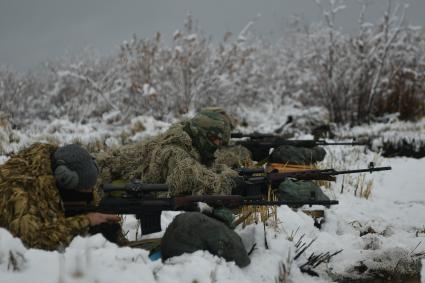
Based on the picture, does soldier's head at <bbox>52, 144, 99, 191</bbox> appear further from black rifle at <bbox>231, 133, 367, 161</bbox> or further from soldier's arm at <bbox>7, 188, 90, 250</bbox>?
black rifle at <bbox>231, 133, 367, 161</bbox>

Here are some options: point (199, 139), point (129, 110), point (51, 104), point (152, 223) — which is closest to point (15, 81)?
point (51, 104)

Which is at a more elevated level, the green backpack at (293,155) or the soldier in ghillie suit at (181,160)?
the soldier in ghillie suit at (181,160)

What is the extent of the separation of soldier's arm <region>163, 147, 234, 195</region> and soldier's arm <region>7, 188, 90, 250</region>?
1835 millimetres

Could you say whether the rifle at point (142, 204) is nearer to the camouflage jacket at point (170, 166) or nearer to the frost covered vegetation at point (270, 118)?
the frost covered vegetation at point (270, 118)

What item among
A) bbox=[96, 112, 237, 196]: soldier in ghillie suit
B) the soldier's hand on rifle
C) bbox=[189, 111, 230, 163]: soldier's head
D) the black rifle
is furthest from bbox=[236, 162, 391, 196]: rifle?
the soldier's hand on rifle

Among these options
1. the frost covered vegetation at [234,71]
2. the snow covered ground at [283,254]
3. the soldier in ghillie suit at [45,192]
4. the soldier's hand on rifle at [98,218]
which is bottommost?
the snow covered ground at [283,254]

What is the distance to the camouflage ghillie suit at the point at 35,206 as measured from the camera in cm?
225

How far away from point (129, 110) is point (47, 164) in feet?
33.5

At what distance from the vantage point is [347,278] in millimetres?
2891

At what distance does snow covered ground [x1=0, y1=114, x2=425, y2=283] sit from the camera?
80.7 inches

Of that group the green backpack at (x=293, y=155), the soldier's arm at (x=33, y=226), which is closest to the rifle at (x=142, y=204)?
the soldier's arm at (x=33, y=226)

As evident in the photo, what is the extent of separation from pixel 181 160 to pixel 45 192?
1.99m

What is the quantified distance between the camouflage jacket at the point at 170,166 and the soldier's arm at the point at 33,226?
72.7 inches

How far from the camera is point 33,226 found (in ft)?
7.39
